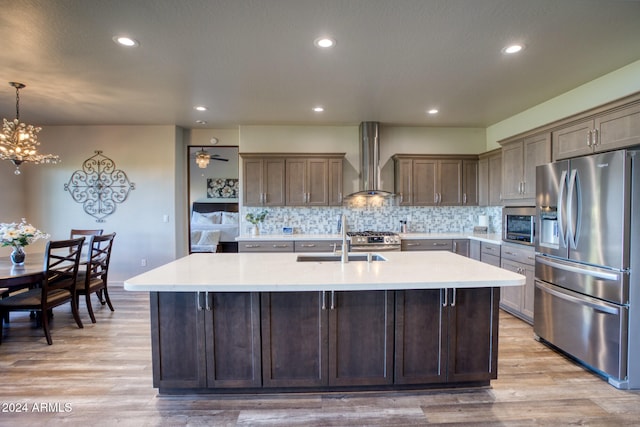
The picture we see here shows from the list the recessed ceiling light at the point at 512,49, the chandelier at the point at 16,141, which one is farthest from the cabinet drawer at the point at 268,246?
the recessed ceiling light at the point at 512,49

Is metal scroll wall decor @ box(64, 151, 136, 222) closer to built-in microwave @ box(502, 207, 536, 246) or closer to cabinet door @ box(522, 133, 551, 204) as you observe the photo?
built-in microwave @ box(502, 207, 536, 246)

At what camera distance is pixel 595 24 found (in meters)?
2.21

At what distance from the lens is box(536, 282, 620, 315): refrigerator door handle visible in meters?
2.31

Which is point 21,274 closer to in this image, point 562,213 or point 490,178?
point 562,213

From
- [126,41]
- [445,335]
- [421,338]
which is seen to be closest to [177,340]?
[421,338]

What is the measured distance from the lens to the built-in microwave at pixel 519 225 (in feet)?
11.4

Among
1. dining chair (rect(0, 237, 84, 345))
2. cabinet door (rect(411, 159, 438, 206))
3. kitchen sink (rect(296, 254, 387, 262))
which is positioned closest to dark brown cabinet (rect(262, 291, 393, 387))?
kitchen sink (rect(296, 254, 387, 262))

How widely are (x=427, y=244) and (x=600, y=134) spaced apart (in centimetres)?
242

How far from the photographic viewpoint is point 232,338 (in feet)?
6.86

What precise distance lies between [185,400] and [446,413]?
1784 millimetres

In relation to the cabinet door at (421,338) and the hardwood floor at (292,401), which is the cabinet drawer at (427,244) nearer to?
the hardwood floor at (292,401)

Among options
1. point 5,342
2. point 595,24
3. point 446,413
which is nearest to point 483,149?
point 595,24

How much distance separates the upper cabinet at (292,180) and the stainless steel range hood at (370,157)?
39cm

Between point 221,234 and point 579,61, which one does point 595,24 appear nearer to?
point 579,61
